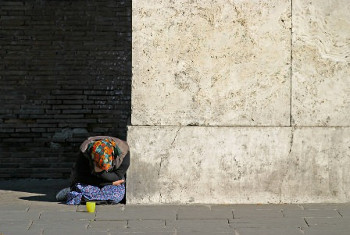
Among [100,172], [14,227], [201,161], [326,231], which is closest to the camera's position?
[326,231]

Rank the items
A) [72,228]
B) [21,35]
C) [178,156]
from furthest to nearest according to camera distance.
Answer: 1. [21,35]
2. [178,156]
3. [72,228]

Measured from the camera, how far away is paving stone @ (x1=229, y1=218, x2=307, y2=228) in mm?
6195

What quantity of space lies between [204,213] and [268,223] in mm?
700

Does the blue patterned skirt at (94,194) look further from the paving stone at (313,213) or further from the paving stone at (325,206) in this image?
the paving stone at (325,206)

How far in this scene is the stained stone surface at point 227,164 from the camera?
7.20 m

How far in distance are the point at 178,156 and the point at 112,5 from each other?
3.78 m

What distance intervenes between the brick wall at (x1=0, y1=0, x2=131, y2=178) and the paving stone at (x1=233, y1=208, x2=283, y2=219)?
373 centimetres

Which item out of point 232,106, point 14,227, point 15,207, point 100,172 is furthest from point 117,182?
point 14,227

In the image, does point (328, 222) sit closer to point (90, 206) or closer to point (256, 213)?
point (256, 213)

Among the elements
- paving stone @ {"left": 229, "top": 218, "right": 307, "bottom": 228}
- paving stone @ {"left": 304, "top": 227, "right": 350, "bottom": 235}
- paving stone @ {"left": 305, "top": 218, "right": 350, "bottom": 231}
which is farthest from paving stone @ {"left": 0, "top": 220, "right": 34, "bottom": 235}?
paving stone @ {"left": 305, "top": 218, "right": 350, "bottom": 231}

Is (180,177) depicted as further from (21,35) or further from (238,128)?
(21,35)

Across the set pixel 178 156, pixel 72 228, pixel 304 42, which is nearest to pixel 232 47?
pixel 304 42

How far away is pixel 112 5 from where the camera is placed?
1026 centimetres

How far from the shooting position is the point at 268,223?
632 cm
